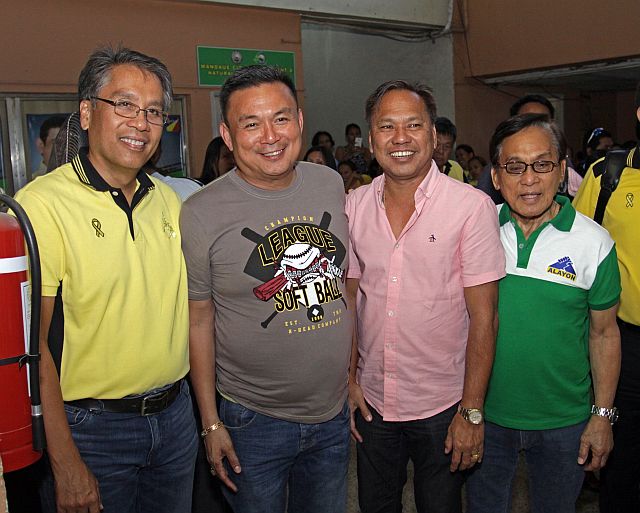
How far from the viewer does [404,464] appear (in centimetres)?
251

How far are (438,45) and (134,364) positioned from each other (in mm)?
10852

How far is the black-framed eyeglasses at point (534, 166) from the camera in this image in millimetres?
2279

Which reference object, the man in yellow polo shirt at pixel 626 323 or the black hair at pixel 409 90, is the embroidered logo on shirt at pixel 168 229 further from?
the man in yellow polo shirt at pixel 626 323

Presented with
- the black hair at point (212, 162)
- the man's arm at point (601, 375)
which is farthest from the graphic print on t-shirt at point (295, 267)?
the black hair at point (212, 162)

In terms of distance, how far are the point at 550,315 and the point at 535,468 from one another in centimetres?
57

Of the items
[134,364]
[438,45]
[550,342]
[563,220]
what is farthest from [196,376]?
[438,45]

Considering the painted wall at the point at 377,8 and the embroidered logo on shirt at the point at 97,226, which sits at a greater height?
the painted wall at the point at 377,8

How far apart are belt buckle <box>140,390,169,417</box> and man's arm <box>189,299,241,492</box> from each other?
0.16m

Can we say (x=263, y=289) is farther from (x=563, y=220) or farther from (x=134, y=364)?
(x=563, y=220)

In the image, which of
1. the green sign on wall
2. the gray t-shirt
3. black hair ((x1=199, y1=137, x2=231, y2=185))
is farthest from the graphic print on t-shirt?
the green sign on wall

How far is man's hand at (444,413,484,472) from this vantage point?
226 cm

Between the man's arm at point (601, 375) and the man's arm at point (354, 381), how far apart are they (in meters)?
0.77

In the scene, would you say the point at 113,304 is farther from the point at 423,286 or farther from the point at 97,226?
the point at 423,286

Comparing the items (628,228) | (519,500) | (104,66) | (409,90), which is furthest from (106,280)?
(519,500)
